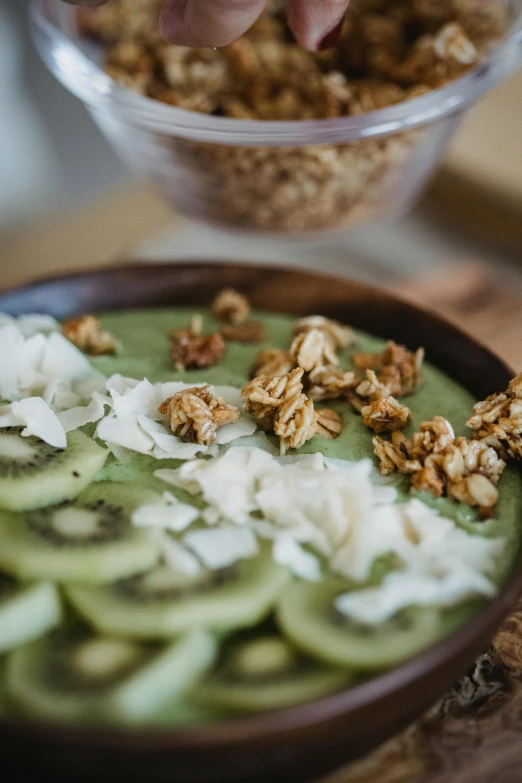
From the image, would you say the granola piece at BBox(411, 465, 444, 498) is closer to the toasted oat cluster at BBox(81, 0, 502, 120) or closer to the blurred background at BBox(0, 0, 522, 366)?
the blurred background at BBox(0, 0, 522, 366)

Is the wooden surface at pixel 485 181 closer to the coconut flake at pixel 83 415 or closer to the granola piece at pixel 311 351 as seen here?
the granola piece at pixel 311 351

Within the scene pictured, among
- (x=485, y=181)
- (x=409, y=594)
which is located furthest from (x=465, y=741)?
(x=485, y=181)

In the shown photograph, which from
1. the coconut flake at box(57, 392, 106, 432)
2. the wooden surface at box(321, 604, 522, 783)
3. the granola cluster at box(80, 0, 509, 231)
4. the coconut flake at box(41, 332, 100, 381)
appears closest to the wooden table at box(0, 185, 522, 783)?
the wooden surface at box(321, 604, 522, 783)

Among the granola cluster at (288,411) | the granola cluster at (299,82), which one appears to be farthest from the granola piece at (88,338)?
the granola cluster at (299,82)

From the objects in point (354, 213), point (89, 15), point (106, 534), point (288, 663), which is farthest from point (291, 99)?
point (288, 663)

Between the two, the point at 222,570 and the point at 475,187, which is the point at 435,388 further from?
the point at 475,187
